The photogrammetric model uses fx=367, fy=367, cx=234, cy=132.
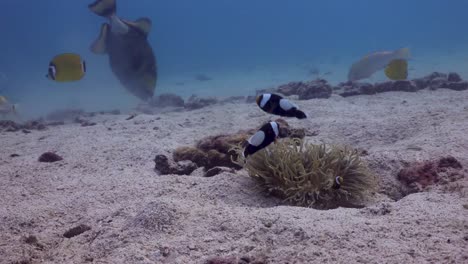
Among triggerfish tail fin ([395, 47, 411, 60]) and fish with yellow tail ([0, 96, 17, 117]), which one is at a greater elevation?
triggerfish tail fin ([395, 47, 411, 60])

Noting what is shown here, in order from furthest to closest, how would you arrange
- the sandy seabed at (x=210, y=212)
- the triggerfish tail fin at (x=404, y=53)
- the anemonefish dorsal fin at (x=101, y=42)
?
the triggerfish tail fin at (x=404, y=53), the anemonefish dorsal fin at (x=101, y=42), the sandy seabed at (x=210, y=212)

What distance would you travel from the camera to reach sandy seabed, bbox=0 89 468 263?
115 inches

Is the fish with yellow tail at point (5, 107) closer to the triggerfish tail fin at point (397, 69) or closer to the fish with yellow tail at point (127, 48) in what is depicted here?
the fish with yellow tail at point (127, 48)

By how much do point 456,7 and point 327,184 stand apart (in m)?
123

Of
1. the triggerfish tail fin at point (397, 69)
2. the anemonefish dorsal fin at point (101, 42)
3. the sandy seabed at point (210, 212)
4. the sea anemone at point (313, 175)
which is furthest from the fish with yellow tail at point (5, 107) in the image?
the triggerfish tail fin at point (397, 69)

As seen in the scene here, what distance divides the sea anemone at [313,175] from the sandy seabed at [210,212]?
0.19 m

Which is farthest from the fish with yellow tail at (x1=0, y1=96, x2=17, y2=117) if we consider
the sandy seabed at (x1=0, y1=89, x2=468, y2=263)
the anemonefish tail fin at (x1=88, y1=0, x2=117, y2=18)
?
the sandy seabed at (x1=0, y1=89, x2=468, y2=263)

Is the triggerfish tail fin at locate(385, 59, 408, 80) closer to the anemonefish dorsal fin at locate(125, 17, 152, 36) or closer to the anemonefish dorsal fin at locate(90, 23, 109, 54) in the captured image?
the anemonefish dorsal fin at locate(125, 17, 152, 36)

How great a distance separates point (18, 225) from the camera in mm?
3926

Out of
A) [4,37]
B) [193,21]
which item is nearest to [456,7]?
[193,21]

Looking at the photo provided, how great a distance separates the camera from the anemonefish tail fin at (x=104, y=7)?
32.4 feet

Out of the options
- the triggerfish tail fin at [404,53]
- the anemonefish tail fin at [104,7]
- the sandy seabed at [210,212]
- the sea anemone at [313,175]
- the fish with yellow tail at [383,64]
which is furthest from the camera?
the triggerfish tail fin at [404,53]

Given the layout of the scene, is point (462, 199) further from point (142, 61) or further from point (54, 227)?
point (142, 61)

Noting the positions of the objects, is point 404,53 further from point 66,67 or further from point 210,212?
point 210,212
